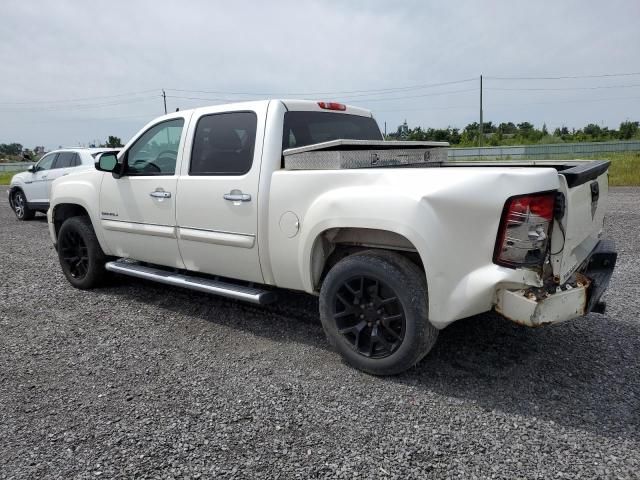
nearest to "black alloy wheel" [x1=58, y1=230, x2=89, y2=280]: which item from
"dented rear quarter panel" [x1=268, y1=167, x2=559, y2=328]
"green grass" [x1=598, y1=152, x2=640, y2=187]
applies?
"dented rear quarter panel" [x1=268, y1=167, x2=559, y2=328]

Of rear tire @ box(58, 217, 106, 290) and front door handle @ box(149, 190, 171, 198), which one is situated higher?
front door handle @ box(149, 190, 171, 198)

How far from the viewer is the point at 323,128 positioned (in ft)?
14.4

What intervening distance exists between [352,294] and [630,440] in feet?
5.75

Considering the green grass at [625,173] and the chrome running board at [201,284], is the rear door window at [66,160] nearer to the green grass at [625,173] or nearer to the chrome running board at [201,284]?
the chrome running board at [201,284]

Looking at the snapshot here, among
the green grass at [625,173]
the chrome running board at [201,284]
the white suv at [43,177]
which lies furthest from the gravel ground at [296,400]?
the green grass at [625,173]

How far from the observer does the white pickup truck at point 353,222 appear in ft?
9.42

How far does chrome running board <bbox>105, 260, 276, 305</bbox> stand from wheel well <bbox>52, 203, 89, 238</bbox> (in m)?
0.94

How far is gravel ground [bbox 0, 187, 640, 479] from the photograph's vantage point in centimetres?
255

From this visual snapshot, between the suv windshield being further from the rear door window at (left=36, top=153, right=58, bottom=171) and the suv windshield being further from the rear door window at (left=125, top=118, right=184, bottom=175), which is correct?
the rear door window at (left=36, top=153, right=58, bottom=171)

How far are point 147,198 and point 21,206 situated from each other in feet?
32.8

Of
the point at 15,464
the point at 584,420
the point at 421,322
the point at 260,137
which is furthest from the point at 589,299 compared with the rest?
the point at 15,464

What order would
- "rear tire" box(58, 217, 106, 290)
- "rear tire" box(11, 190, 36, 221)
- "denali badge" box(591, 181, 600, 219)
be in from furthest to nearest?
"rear tire" box(11, 190, 36, 221)
"rear tire" box(58, 217, 106, 290)
"denali badge" box(591, 181, 600, 219)

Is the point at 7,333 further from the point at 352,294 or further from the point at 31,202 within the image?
the point at 31,202

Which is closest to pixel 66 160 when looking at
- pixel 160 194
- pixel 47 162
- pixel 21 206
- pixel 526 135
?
pixel 47 162
